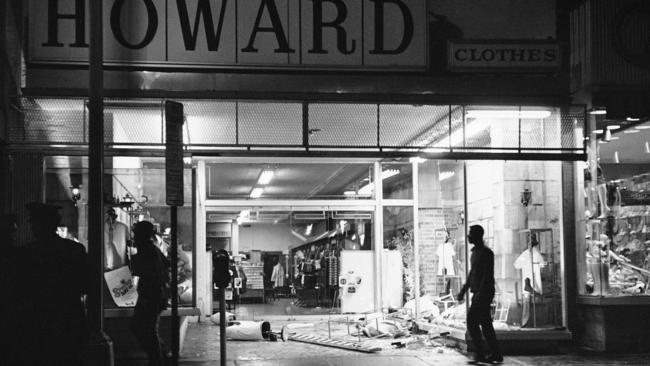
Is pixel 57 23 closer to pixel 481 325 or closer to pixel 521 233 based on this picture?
pixel 481 325

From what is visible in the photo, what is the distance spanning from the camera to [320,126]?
38.8 ft

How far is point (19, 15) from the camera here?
1163 centimetres

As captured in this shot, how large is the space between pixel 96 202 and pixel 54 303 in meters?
3.46

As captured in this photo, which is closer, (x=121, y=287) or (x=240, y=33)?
(x=240, y=33)

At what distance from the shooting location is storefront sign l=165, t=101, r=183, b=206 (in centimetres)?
721

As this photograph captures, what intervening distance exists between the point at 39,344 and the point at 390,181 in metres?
14.4

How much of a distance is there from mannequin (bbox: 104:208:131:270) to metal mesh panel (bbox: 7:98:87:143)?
1757 millimetres

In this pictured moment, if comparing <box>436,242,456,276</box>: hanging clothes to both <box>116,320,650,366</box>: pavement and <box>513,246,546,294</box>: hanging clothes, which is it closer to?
<box>116,320,650,366</box>: pavement

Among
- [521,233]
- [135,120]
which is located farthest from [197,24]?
[521,233]

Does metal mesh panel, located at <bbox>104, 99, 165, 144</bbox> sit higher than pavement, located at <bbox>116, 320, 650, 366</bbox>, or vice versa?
metal mesh panel, located at <bbox>104, 99, 165, 144</bbox>

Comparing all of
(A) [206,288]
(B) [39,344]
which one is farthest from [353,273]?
(B) [39,344]

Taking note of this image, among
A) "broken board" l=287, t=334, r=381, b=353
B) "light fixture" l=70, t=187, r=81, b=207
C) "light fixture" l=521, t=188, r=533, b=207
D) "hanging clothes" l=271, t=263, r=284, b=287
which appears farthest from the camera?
"hanging clothes" l=271, t=263, r=284, b=287

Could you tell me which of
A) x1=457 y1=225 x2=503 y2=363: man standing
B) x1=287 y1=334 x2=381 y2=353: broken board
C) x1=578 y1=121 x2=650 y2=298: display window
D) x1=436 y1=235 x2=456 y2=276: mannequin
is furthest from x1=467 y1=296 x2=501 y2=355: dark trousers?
x1=436 y1=235 x2=456 y2=276: mannequin

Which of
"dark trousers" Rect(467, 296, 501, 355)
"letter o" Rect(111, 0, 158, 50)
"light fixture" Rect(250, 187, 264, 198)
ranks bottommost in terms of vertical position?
"dark trousers" Rect(467, 296, 501, 355)
